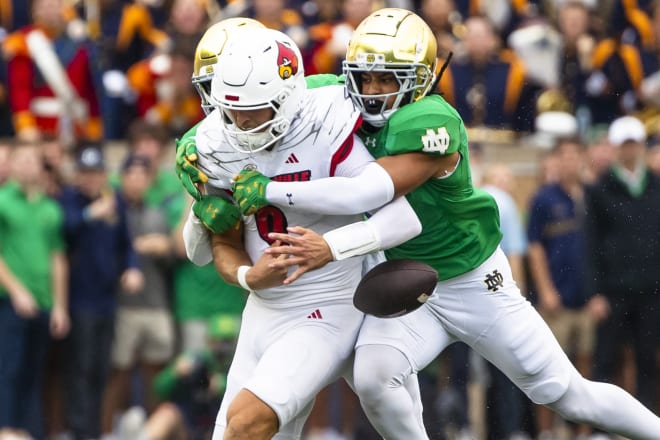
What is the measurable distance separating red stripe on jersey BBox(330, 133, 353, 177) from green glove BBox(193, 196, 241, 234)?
0.37 m

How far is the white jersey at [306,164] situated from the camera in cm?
548

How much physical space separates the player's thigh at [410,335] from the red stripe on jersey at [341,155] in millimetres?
590

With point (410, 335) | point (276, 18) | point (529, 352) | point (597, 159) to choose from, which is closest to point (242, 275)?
point (410, 335)

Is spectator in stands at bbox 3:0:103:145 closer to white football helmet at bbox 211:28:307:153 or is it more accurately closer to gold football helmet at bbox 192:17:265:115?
gold football helmet at bbox 192:17:265:115

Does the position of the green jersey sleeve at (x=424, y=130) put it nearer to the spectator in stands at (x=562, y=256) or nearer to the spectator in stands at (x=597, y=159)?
the spectator in stands at (x=562, y=256)

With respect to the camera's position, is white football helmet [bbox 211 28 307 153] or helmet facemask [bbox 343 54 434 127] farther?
helmet facemask [bbox 343 54 434 127]

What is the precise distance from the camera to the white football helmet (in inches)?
210

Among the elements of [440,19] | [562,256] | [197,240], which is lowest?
[562,256]

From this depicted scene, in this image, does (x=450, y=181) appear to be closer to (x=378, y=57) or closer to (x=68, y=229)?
(x=378, y=57)

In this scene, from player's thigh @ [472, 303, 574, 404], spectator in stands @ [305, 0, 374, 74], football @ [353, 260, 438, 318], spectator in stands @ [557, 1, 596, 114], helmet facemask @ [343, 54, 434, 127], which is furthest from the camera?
spectator in stands @ [557, 1, 596, 114]

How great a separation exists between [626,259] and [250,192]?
3.83 meters

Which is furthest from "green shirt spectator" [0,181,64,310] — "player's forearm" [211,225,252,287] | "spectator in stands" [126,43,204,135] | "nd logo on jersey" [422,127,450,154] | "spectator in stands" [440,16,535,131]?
"nd logo on jersey" [422,127,450,154]

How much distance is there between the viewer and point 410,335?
18.9 ft

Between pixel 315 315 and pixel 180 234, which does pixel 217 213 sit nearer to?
pixel 315 315
